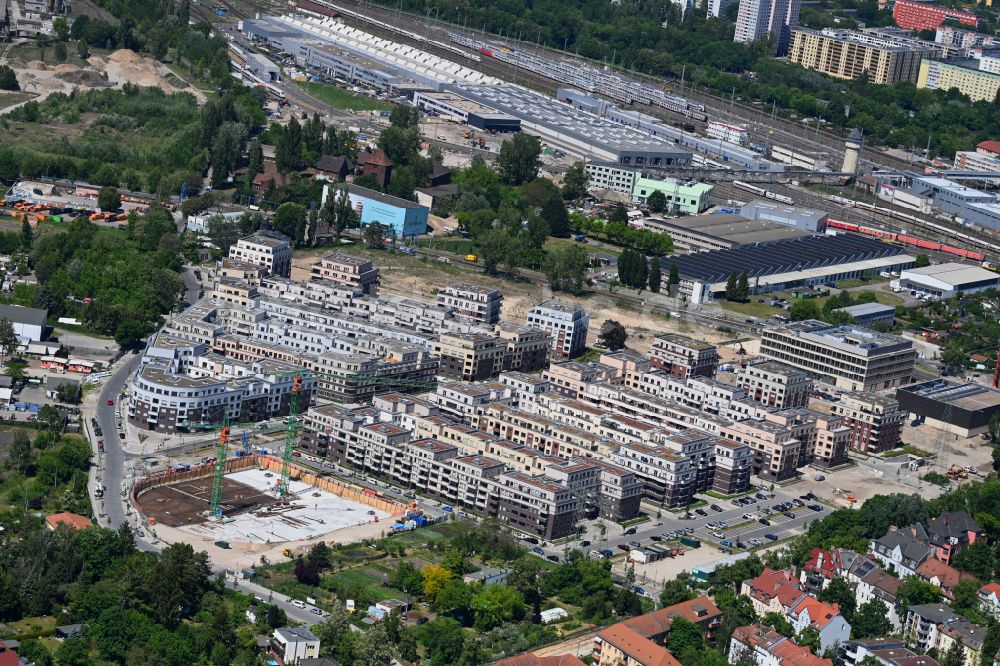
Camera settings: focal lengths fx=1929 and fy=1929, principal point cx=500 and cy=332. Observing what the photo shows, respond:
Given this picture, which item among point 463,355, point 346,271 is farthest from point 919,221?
point 463,355

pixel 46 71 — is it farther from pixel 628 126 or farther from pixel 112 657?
pixel 112 657

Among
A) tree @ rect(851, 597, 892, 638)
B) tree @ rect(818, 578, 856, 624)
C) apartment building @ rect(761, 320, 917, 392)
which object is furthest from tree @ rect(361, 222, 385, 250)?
tree @ rect(851, 597, 892, 638)

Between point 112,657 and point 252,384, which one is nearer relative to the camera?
point 112,657

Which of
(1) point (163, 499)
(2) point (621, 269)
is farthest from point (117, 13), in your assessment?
(1) point (163, 499)

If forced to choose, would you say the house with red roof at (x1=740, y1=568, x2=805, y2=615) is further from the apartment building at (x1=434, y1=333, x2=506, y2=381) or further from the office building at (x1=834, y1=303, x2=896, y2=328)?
the office building at (x1=834, y1=303, x2=896, y2=328)

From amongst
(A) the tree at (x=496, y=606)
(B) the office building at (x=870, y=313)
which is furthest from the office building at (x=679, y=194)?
(A) the tree at (x=496, y=606)

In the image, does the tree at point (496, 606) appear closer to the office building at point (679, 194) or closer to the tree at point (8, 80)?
the office building at point (679, 194)

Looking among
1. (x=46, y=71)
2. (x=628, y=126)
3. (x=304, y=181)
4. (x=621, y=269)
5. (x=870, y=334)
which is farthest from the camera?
(x=628, y=126)
